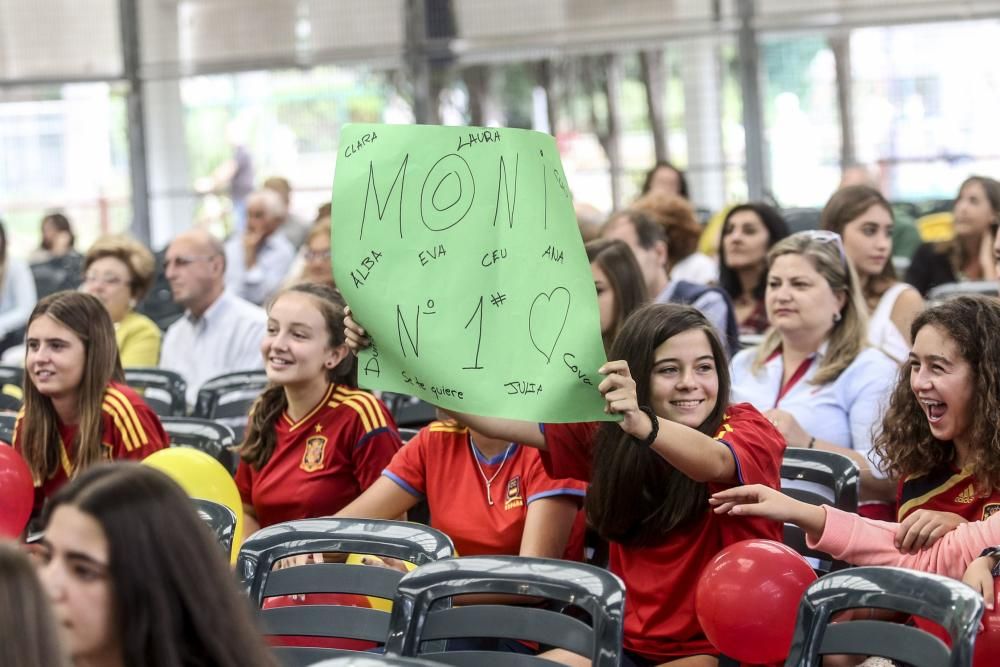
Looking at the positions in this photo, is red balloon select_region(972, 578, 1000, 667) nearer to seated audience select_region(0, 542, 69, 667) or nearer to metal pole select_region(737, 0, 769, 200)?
seated audience select_region(0, 542, 69, 667)

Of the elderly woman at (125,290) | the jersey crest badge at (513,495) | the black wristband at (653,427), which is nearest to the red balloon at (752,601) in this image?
the black wristband at (653,427)

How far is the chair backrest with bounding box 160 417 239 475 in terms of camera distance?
162 inches

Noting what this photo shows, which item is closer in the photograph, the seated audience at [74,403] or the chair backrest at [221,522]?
the chair backrest at [221,522]

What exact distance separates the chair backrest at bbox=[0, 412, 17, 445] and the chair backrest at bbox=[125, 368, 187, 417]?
2.07ft

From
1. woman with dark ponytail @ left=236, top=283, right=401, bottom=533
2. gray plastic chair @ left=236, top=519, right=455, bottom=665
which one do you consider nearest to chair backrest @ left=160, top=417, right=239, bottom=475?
woman with dark ponytail @ left=236, top=283, right=401, bottom=533

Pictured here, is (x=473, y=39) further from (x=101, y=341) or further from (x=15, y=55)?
(x=101, y=341)

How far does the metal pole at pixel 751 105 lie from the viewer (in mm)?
9555

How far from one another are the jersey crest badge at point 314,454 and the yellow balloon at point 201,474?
0.76 ft

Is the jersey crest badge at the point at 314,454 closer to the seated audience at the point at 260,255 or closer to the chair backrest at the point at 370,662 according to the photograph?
the chair backrest at the point at 370,662

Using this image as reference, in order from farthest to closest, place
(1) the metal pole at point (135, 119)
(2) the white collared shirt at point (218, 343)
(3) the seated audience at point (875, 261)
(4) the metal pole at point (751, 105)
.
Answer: (1) the metal pole at point (135, 119), (4) the metal pole at point (751, 105), (2) the white collared shirt at point (218, 343), (3) the seated audience at point (875, 261)

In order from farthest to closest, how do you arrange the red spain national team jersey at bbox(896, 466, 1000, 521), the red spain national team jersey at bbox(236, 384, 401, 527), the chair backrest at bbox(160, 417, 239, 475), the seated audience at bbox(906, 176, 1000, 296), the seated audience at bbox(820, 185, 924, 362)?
the seated audience at bbox(906, 176, 1000, 296) < the seated audience at bbox(820, 185, 924, 362) < the chair backrest at bbox(160, 417, 239, 475) < the red spain national team jersey at bbox(236, 384, 401, 527) < the red spain national team jersey at bbox(896, 466, 1000, 521)

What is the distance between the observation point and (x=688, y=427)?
9.30ft

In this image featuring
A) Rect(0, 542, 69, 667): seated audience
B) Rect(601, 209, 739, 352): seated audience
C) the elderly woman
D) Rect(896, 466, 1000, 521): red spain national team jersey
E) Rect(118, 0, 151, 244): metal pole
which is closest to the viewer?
Rect(0, 542, 69, 667): seated audience

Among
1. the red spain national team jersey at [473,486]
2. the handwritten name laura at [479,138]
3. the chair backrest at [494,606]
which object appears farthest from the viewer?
the red spain national team jersey at [473,486]
